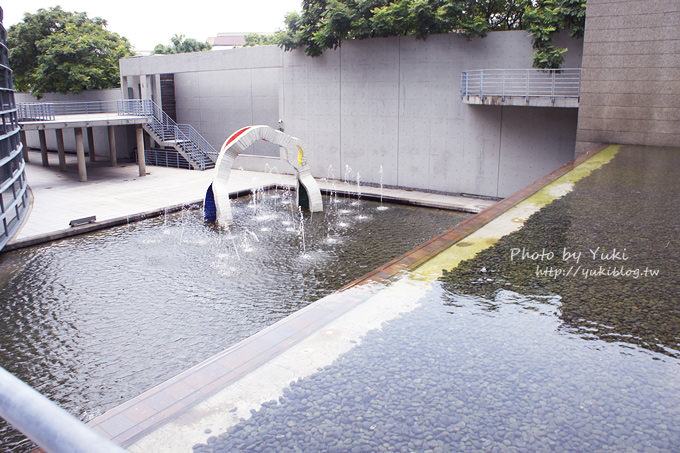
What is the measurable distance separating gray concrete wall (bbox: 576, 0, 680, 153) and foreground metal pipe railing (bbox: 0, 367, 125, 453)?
16.0 meters

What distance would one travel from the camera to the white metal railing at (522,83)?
15.5 metres

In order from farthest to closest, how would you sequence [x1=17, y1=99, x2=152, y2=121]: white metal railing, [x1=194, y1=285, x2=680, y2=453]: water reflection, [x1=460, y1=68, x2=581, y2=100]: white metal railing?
[x1=17, y1=99, x2=152, y2=121]: white metal railing, [x1=460, y1=68, x2=581, y2=100]: white metal railing, [x1=194, y1=285, x2=680, y2=453]: water reflection

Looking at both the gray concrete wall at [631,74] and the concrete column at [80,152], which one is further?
the concrete column at [80,152]

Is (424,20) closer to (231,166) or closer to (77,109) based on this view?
(231,166)

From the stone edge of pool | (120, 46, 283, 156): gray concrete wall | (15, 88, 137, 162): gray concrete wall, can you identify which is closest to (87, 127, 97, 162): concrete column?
(15, 88, 137, 162): gray concrete wall

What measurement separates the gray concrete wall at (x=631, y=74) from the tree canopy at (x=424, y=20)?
89cm

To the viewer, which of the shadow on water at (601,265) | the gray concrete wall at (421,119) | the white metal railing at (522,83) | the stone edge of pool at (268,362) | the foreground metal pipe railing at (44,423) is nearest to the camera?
the foreground metal pipe railing at (44,423)

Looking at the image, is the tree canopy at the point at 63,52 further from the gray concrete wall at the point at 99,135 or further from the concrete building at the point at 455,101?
the concrete building at the point at 455,101

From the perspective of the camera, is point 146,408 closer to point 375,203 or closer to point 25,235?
point 25,235

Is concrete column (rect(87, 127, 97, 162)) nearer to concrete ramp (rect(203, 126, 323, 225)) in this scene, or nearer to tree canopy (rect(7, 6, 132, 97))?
tree canopy (rect(7, 6, 132, 97))

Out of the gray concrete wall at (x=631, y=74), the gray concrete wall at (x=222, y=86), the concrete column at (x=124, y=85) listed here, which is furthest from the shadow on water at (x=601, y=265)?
the concrete column at (x=124, y=85)

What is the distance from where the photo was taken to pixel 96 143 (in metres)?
29.9

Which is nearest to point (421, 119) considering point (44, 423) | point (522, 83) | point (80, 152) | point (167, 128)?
point (522, 83)

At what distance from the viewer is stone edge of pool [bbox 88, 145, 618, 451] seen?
13.7 ft
